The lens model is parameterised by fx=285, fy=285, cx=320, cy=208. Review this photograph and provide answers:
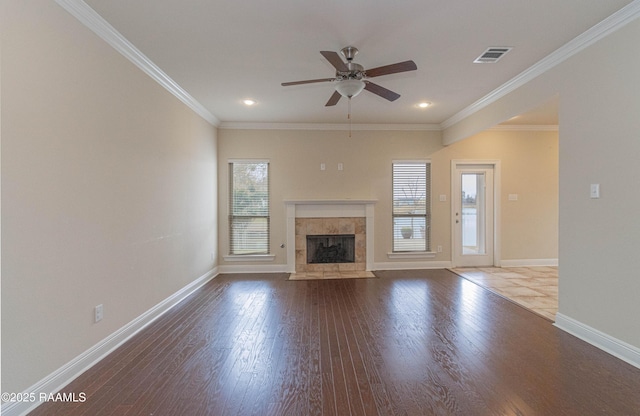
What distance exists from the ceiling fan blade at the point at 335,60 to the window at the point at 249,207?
3.04 meters

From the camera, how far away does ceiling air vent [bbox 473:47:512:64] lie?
269cm

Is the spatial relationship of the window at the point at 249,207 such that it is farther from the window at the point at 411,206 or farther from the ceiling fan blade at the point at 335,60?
the ceiling fan blade at the point at 335,60

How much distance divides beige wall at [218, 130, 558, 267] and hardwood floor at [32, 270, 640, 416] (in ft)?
7.04

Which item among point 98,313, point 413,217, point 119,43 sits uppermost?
point 119,43

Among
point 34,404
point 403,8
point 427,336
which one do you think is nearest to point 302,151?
point 403,8

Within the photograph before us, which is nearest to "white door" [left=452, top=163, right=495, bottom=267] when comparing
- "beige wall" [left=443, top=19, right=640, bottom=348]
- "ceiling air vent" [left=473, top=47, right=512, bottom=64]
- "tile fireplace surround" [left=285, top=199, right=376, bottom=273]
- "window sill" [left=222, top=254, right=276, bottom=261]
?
"tile fireplace surround" [left=285, top=199, right=376, bottom=273]

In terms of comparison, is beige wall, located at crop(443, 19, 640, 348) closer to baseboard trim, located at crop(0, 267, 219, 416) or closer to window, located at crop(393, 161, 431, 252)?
window, located at crop(393, 161, 431, 252)

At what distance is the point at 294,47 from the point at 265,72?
0.61 metres

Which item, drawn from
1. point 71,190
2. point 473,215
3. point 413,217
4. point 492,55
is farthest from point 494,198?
point 71,190

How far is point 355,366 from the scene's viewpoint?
2.12 m

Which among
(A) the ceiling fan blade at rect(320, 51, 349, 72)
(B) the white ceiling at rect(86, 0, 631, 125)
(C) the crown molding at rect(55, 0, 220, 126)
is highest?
(B) the white ceiling at rect(86, 0, 631, 125)

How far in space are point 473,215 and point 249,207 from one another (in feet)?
14.1

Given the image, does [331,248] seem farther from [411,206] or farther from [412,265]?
[411,206]

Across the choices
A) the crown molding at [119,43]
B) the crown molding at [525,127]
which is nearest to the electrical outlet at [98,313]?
the crown molding at [119,43]
